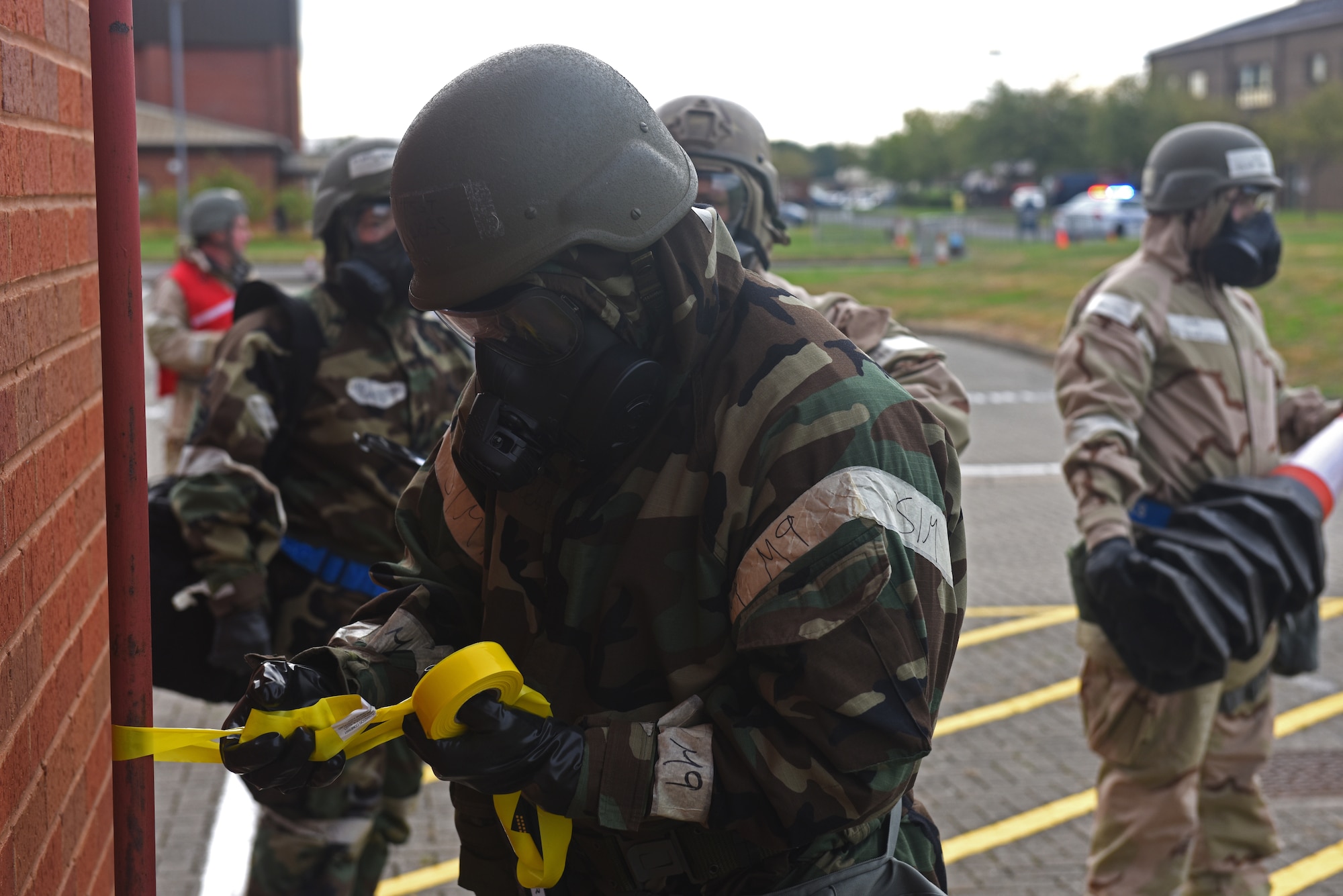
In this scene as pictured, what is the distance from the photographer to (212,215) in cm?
779

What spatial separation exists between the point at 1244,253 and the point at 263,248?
1716 inches

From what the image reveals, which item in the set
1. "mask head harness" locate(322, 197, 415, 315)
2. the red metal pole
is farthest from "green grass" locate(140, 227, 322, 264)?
the red metal pole

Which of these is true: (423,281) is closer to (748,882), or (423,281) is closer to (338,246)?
(748,882)

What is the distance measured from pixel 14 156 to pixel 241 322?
78.0 inches

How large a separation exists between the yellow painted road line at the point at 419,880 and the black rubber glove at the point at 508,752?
264 cm

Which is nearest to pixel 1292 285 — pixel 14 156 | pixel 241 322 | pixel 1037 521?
pixel 1037 521

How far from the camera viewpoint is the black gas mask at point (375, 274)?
378cm

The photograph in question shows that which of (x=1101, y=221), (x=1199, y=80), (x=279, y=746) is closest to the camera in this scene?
(x=279, y=746)

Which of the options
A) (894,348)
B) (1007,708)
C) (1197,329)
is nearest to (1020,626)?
(1007,708)

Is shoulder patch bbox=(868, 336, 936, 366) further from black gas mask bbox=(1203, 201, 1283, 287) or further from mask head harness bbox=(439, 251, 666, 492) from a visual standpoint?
mask head harness bbox=(439, 251, 666, 492)

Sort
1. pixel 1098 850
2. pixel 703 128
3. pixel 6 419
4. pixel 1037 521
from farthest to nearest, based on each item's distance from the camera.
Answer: pixel 1037 521, pixel 1098 850, pixel 703 128, pixel 6 419

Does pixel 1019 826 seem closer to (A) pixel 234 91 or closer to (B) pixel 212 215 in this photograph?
(B) pixel 212 215

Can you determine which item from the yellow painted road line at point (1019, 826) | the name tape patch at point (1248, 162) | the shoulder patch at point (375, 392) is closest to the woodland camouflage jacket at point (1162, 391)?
the name tape patch at point (1248, 162)

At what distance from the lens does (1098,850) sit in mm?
4082
